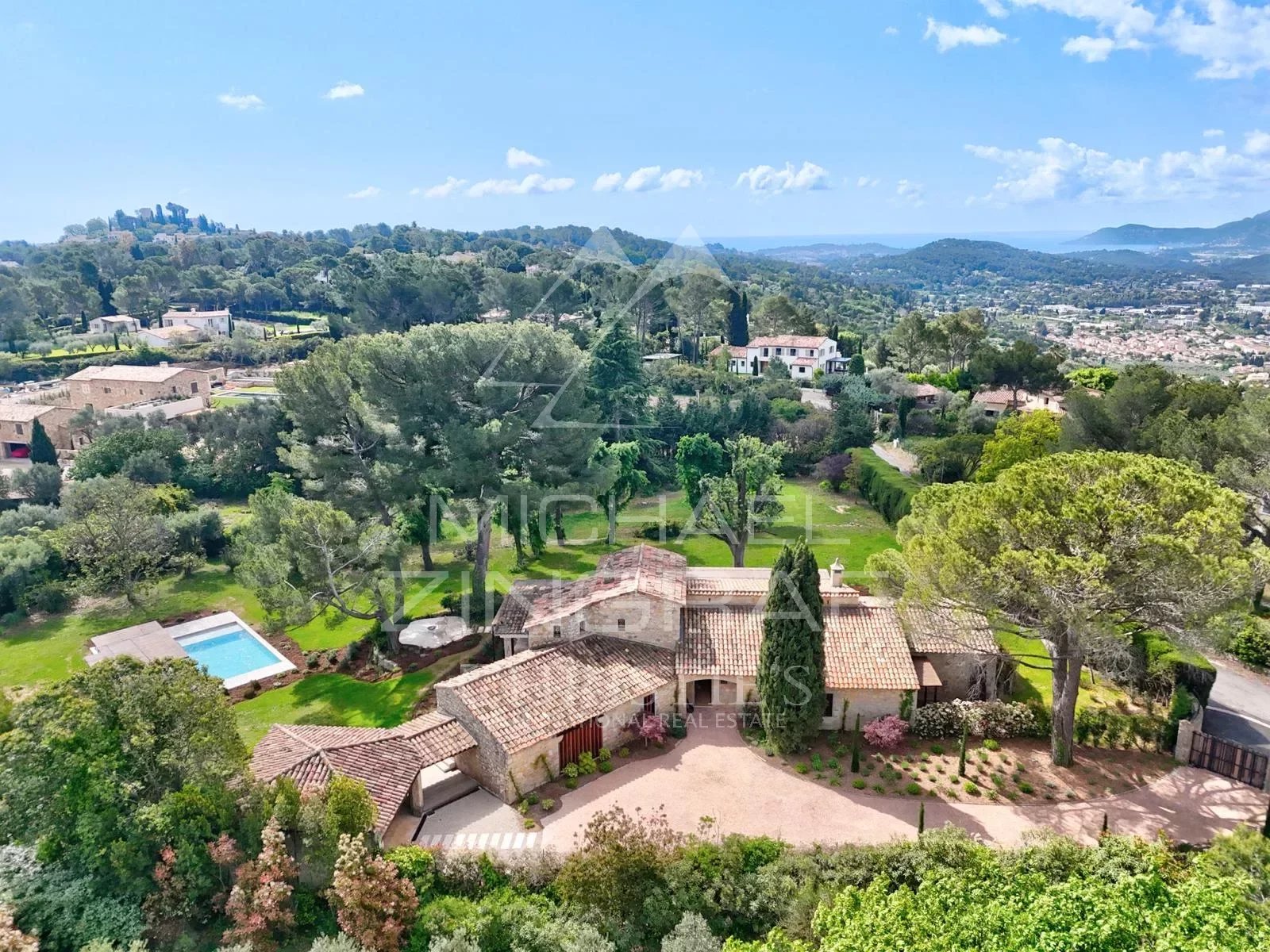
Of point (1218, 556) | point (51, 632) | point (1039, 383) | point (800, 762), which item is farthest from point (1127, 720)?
point (1039, 383)

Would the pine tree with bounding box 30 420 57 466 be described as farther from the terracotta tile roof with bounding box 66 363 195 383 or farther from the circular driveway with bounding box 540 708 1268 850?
the circular driveway with bounding box 540 708 1268 850

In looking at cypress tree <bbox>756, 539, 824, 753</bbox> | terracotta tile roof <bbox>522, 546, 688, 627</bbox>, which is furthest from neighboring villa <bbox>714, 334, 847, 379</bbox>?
cypress tree <bbox>756, 539, 824, 753</bbox>

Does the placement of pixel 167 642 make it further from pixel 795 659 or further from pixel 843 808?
pixel 843 808

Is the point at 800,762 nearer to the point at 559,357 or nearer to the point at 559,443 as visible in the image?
the point at 559,443

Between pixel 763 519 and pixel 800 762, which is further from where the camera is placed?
pixel 763 519

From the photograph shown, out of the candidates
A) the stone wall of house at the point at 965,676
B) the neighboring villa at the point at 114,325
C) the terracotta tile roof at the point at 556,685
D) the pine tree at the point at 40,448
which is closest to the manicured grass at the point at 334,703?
the terracotta tile roof at the point at 556,685
